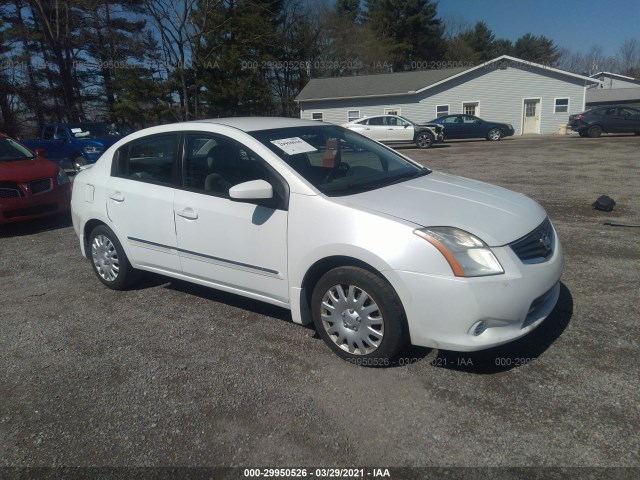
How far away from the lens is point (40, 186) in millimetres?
7684

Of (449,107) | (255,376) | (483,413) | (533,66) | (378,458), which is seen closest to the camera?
(378,458)

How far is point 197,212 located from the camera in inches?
150

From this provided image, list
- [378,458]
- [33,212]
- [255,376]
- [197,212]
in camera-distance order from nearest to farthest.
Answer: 1. [378,458]
2. [255,376]
3. [197,212]
4. [33,212]

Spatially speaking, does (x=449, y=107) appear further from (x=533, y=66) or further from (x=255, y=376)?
(x=255, y=376)

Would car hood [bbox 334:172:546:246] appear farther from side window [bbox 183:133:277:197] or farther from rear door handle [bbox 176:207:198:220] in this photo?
rear door handle [bbox 176:207:198:220]

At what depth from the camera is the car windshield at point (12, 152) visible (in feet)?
26.5

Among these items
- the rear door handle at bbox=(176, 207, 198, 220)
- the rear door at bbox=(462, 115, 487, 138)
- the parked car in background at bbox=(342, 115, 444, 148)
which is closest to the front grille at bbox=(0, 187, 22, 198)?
the rear door handle at bbox=(176, 207, 198, 220)

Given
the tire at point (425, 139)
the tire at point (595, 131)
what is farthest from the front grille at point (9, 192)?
the tire at point (595, 131)

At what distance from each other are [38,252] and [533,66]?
29371mm

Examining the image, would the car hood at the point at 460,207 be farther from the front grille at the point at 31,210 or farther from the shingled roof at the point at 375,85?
the shingled roof at the point at 375,85

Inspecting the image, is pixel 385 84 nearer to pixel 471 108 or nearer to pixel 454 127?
pixel 471 108

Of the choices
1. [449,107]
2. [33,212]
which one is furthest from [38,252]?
[449,107]

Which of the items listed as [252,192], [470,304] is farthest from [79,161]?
[470,304]

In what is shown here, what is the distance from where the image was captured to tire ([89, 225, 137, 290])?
464cm
